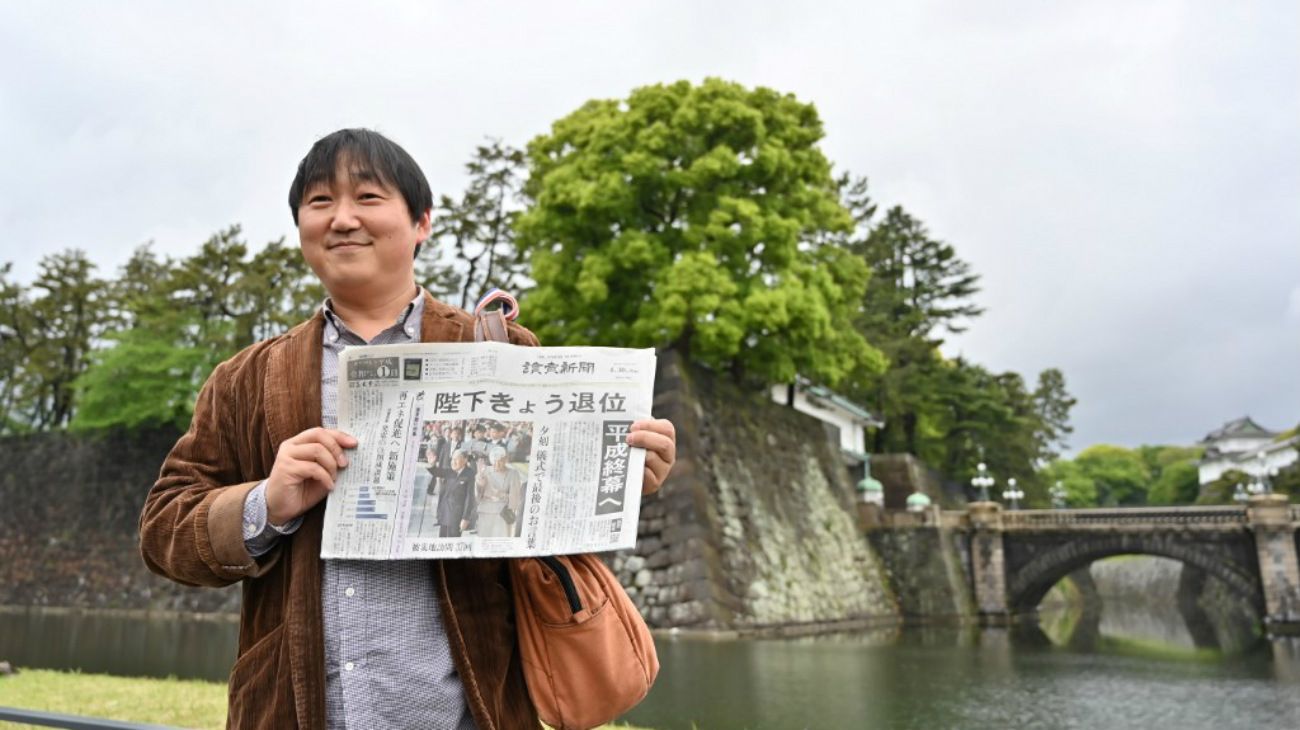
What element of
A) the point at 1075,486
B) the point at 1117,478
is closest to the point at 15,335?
the point at 1075,486

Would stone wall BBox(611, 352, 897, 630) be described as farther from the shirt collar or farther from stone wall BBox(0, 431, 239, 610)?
the shirt collar

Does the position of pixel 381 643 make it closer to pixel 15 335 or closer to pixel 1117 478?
pixel 15 335

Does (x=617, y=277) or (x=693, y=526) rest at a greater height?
(x=617, y=277)

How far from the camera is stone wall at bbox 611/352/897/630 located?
15.9 metres

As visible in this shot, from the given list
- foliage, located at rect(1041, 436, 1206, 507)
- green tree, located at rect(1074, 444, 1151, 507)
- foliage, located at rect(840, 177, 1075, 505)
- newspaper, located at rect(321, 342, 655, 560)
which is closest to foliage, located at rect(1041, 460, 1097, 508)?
foliage, located at rect(1041, 436, 1206, 507)

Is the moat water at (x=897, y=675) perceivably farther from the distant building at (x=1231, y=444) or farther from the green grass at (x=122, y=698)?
the distant building at (x=1231, y=444)

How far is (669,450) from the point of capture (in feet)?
5.10

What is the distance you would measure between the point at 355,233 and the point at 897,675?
437 inches

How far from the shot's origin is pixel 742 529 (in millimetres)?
17641

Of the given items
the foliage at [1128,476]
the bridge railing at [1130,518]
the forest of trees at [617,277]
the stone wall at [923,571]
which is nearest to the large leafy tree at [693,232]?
the forest of trees at [617,277]

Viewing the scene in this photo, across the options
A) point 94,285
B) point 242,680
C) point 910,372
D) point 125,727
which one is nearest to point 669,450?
Result: point 242,680

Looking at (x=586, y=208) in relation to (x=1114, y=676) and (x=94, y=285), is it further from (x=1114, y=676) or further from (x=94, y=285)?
(x=94, y=285)

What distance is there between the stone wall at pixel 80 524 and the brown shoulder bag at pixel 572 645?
72.1ft

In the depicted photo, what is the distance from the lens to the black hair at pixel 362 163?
→ 1654mm
